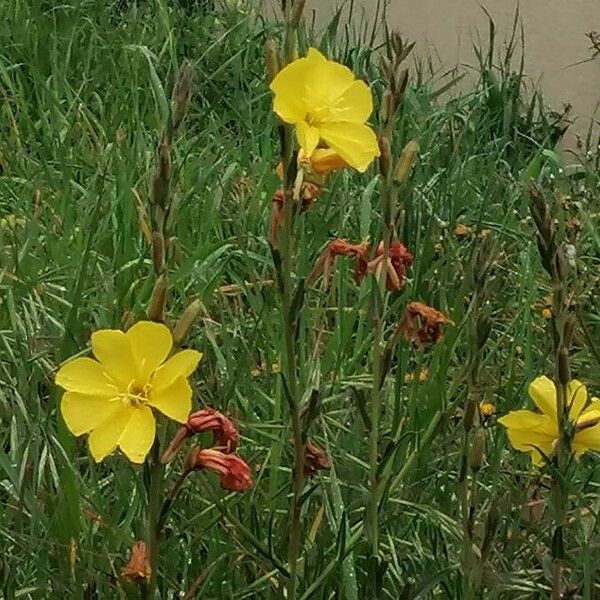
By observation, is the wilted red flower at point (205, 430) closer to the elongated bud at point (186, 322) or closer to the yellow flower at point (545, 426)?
the elongated bud at point (186, 322)

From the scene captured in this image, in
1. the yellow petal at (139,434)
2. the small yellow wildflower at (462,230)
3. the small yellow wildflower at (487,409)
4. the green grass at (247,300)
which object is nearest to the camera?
the yellow petal at (139,434)

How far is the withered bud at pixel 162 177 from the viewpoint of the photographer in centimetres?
107

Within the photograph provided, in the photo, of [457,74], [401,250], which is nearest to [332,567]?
[401,250]

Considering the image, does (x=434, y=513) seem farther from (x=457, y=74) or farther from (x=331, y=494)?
(x=457, y=74)

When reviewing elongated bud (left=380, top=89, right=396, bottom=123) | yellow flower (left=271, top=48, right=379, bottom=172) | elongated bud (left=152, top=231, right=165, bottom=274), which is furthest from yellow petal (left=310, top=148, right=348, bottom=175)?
elongated bud (left=152, top=231, right=165, bottom=274)

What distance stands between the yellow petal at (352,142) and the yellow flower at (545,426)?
0.30 meters

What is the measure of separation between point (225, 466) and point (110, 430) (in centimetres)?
13

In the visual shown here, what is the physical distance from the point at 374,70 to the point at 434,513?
2415 mm

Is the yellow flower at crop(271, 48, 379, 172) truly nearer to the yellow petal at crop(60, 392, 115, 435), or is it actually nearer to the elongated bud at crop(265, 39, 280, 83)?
the elongated bud at crop(265, 39, 280, 83)

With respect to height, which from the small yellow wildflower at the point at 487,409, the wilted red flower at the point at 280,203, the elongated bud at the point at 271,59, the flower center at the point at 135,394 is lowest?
the small yellow wildflower at the point at 487,409

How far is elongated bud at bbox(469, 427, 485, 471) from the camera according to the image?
1.25 meters

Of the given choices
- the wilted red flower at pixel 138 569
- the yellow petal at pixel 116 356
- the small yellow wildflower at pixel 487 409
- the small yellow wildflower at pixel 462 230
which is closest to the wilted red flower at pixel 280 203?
the yellow petal at pixel 116 356

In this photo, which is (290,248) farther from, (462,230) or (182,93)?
(462,230)

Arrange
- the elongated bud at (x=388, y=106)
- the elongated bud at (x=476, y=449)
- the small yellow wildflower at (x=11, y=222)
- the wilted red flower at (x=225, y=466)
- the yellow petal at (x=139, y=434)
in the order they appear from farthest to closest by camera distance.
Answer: the small yellow wildflower at (x=11, y=222) < the elongated bud at (x=388, y=106) < the elongated bud at (x=476, y=449) < the wilted red flower at (x=225, y=466) < the yellow petal at (x=139, y=434)
